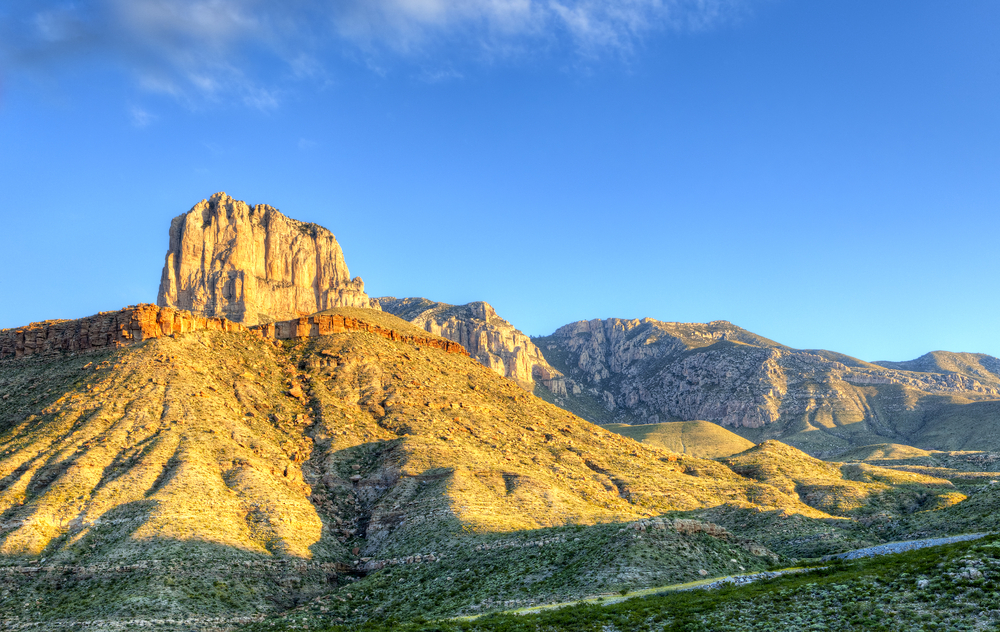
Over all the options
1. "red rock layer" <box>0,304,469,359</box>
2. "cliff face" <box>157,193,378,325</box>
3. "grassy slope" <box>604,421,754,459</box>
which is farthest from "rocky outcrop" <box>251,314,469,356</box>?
"grassy slope" <box>604,421,754,459</box>

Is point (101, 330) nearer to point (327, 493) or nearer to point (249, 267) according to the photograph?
point (327, 493)

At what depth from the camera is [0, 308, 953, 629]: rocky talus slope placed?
178 ft

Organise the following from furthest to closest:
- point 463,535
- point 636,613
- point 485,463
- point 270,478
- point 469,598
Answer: point 485,463
point 270,478
point 463,535
point 469,598
point 636,613

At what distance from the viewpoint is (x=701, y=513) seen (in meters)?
89.8

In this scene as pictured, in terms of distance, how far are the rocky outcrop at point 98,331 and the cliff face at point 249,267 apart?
41.8m

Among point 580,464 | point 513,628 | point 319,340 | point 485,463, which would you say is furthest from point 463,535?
point 319,340

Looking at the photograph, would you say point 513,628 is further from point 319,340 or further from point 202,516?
point 319,340

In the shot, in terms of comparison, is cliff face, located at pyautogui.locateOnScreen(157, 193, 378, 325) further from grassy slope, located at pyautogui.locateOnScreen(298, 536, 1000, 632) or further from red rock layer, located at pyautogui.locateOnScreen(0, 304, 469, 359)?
grassy slope, located at pyautogui.locateOnScreen(298, 536, 1000, 632)

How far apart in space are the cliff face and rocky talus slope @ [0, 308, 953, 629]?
117 ft

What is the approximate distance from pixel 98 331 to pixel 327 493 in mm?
45869

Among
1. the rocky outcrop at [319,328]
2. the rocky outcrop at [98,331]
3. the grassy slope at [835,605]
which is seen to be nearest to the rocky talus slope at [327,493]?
the rocky outcrop at [319,328]

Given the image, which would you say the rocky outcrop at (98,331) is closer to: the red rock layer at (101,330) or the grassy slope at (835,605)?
the red rock layer at (101,330)

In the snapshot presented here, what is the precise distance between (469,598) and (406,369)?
6632 centimetres

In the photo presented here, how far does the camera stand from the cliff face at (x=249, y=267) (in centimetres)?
→ 15062
